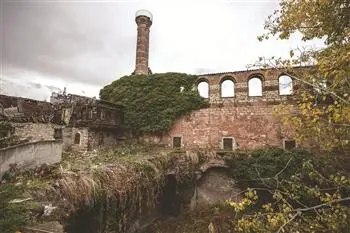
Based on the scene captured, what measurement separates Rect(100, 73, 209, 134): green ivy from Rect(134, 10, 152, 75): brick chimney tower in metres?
1.59

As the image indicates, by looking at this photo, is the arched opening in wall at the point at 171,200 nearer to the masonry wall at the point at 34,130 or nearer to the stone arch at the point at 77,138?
the stone arch at the point at 77,138

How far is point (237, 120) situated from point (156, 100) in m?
5.64

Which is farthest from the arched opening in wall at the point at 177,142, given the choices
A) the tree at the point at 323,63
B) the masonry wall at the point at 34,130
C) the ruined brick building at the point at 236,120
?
the tree at the point at 323,63

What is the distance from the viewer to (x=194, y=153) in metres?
13.5

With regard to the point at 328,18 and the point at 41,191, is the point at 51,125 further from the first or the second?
the point at 328,18

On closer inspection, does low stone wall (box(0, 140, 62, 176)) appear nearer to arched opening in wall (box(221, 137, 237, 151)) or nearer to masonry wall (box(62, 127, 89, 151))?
masonry wall (box(62, 127, 89, 151))

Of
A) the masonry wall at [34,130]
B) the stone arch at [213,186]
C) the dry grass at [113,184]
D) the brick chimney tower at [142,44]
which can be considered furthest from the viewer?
the brick chimney tower at [142,44]

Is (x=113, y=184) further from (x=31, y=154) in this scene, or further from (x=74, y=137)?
(x=74, y=137)

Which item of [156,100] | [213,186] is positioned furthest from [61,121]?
[213,186]

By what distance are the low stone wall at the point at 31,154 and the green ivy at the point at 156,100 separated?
877 cm

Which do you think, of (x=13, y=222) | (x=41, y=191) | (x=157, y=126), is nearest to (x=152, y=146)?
(x=157, y=126)

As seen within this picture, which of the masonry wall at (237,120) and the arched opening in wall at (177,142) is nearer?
the masonry wall at (237,120)

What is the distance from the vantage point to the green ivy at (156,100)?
659 inches

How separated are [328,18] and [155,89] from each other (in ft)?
43.1
